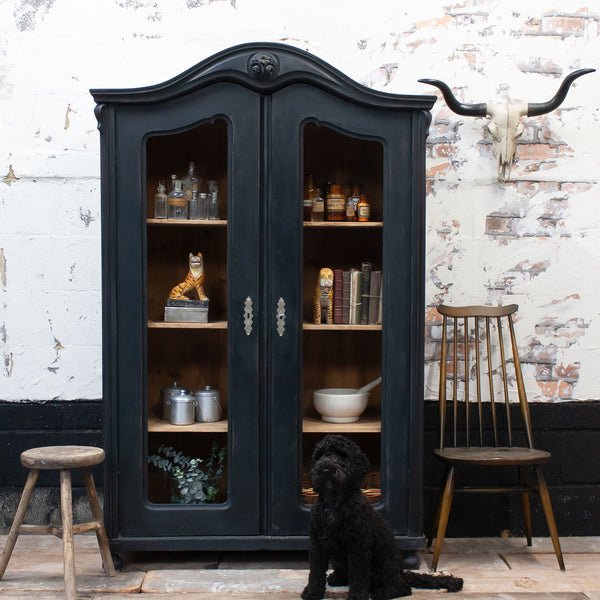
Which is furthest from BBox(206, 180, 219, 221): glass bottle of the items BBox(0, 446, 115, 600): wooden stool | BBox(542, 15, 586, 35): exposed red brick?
BBox(542, 15, 586, 35): exposed red brick

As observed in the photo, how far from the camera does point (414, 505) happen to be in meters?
2.87

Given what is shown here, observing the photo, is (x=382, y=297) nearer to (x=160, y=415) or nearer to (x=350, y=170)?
(x=350, y=170)

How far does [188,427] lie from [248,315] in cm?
50

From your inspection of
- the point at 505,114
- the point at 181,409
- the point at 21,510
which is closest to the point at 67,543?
the point at 21,510

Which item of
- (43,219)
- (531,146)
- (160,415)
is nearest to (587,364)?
(531,146)

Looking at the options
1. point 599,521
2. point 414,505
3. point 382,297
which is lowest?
point 599,521

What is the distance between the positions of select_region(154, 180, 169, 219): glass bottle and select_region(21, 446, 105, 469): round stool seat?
911mm

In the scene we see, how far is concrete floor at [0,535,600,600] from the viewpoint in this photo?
2666 mm

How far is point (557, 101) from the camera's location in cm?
328

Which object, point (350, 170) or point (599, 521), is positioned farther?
point (599, 521)

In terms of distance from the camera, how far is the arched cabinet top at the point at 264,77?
2.80 metres

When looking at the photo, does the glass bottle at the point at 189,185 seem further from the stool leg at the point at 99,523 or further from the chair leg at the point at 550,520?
the chair leg at the point at 550,520

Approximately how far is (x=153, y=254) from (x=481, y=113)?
1.55 metres

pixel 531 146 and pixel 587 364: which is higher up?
pixel 531 146
